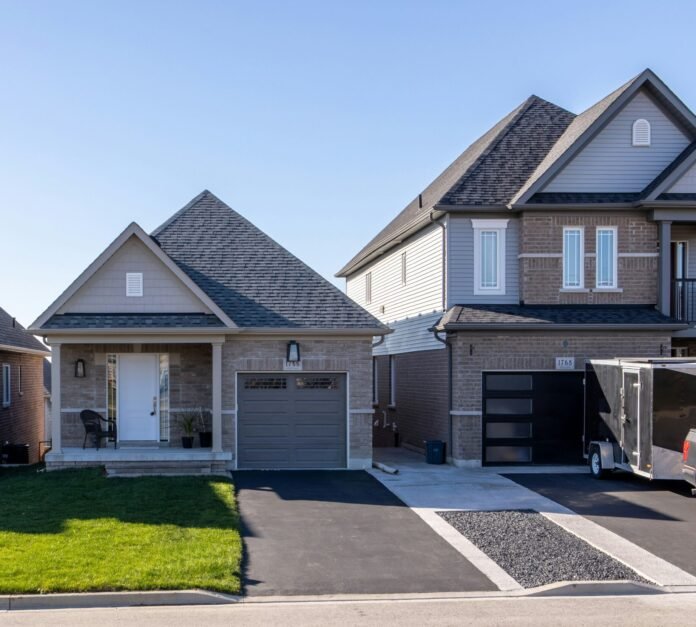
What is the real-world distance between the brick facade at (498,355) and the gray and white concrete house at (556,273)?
23 mm

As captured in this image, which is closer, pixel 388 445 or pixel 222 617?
pixel 222 617

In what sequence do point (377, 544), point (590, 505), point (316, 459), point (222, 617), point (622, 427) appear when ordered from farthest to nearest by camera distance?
point (316, 459) < point (622, 427) < point (590, 505) < point (377, 544) < point (222, 617)

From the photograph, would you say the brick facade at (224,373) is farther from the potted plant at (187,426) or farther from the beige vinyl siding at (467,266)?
the beige vinyl siding at (467,266)

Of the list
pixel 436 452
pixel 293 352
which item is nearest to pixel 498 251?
pixel 436 452

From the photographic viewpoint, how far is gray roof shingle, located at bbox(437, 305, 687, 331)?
1977 cm

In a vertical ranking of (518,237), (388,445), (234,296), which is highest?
(518,237)

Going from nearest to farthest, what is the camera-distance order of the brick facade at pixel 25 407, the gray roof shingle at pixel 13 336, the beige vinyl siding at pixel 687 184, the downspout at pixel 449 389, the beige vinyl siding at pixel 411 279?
1. the downspout at pixel 449 389
2. the beige vinyl siding at pixel 687 184
3. the beige vinyl siding at pixel 411 279
4. the gray roof shingle at pixel 13 336
5. the brick facade at pixel 25 407

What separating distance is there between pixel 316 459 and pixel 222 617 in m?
11.1

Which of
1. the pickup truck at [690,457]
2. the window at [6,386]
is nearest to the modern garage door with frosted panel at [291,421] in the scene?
the pickup truck at [690,457]

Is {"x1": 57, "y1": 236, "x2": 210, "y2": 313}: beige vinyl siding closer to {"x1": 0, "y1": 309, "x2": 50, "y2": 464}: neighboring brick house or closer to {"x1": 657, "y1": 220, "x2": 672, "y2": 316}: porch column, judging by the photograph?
{"x1": 0, "y1": 309, "x2": 50, "y2": 464}: neighboring brick house

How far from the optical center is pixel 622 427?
17.3 metres

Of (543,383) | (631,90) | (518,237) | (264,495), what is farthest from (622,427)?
(631,90)

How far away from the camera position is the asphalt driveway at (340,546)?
10.1 m

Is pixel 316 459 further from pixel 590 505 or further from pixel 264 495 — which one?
pixel 590 505
